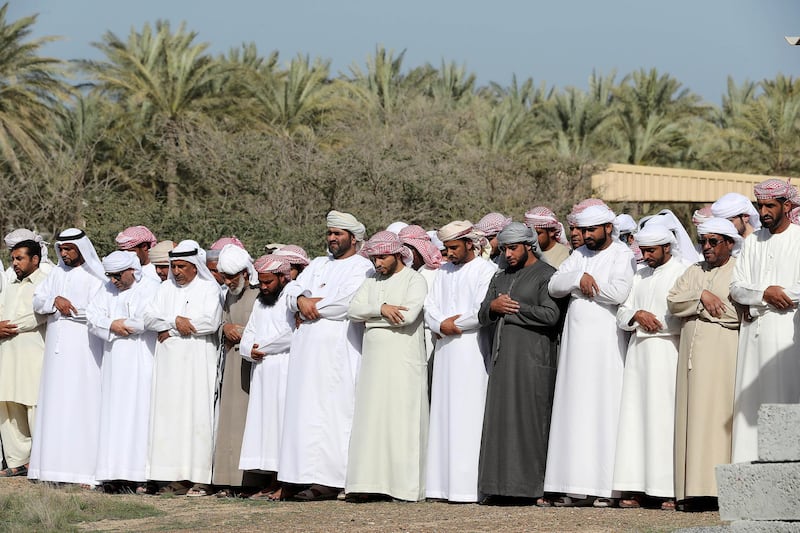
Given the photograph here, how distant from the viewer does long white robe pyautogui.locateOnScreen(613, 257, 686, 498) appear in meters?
9.78

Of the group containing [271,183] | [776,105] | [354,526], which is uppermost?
[776,105]

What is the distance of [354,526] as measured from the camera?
30.1 ft

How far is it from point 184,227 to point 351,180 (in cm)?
606

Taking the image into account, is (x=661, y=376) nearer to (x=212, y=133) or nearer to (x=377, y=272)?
(x=377, y=272)

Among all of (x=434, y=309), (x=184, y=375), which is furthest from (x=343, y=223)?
(x=184, y=375)

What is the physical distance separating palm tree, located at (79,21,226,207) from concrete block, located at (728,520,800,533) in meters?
27.7

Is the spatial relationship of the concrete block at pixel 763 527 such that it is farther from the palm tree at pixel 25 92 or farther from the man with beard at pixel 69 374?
the palm tree at pixel 25 92

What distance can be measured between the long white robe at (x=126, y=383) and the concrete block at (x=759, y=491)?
19.1ft

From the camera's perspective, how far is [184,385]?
11781 mm

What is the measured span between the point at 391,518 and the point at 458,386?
1415 mm

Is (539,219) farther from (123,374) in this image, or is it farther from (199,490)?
(123,374)

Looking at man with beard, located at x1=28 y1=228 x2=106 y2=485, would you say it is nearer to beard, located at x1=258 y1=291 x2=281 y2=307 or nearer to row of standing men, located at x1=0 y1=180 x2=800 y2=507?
row of standing men, located at x1=0 y1=180 x2=800 y2=507

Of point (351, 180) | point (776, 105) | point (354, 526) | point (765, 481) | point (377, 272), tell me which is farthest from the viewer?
point (776, 105)

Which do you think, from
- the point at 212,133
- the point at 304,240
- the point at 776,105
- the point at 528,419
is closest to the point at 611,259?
the point at 528,419
